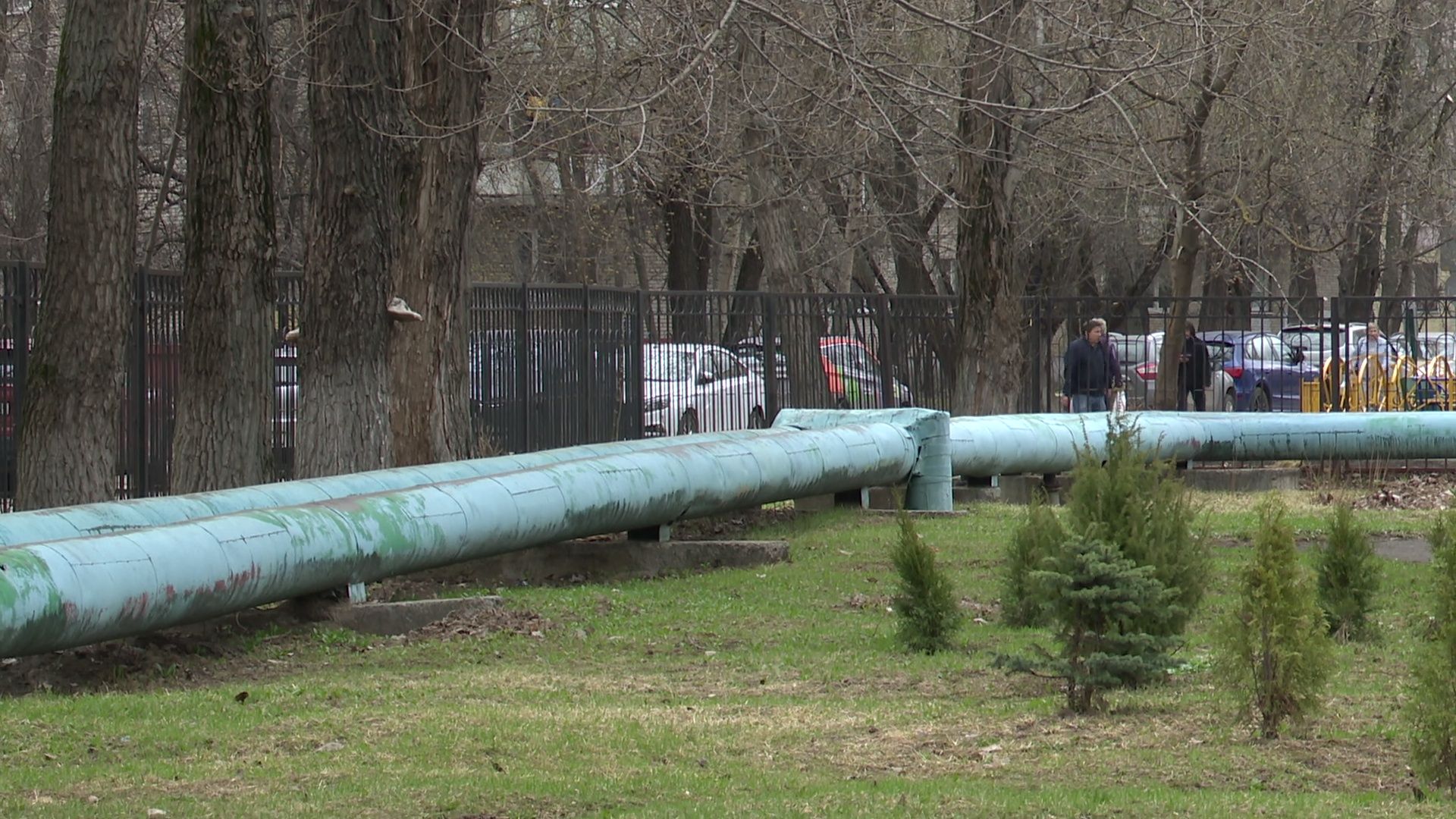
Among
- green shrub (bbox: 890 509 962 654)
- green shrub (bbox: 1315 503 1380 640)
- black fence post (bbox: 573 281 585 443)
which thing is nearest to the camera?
green shrub (bbox: 890 509 962 654)

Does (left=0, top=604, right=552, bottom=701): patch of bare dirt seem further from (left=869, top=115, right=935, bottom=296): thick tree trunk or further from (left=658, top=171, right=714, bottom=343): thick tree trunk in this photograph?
(left=658, top=171, right=714, bottom=343): thick tree trunk

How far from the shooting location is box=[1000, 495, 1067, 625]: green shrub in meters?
9.08

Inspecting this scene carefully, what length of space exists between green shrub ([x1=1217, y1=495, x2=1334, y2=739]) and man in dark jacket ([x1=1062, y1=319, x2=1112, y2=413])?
51.8ft

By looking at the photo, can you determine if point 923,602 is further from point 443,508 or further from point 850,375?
point 850,375

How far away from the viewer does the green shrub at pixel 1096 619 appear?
7332 mm

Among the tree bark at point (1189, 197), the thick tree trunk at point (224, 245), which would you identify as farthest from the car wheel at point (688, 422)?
the thick tree trunk at point (224, 245)

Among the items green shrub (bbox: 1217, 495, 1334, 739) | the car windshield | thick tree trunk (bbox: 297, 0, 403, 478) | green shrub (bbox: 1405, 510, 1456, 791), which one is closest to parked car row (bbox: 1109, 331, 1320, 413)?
the car windshield

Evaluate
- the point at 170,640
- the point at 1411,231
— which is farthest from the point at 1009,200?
the point at 1411,231

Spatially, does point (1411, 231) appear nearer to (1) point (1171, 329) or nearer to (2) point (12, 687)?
(1) point (1171, 329)

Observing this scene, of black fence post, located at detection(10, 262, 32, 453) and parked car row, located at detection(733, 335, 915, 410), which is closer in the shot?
black fence post, located at detection(10, 262, 32, 453)

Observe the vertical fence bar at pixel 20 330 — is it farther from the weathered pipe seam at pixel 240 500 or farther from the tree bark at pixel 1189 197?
the tree bark at pixel 1189 197

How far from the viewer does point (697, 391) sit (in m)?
21.2

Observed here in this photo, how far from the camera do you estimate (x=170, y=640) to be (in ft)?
31.1

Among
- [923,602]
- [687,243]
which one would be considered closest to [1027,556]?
[923,602]
